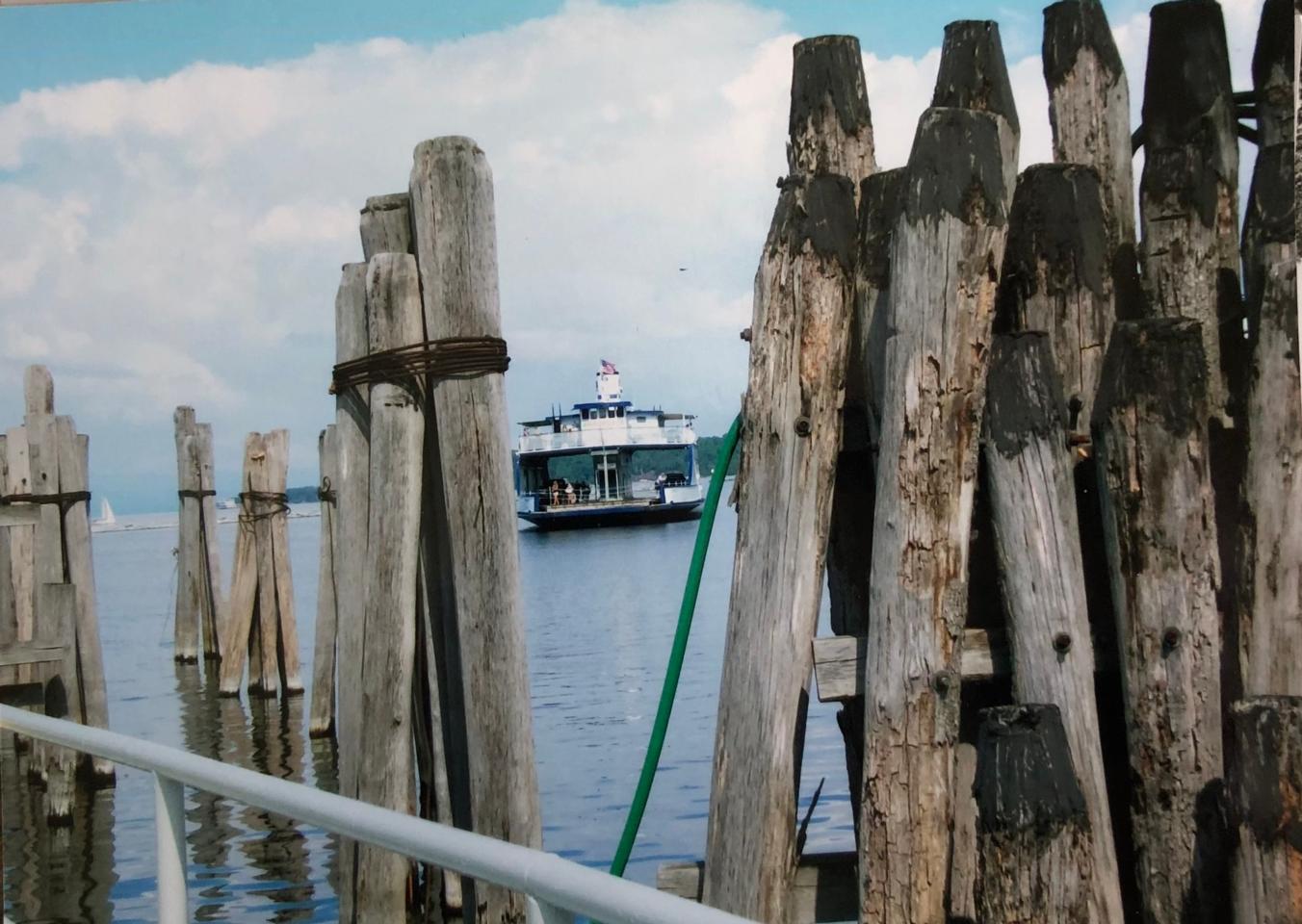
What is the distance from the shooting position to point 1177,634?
2609 mm

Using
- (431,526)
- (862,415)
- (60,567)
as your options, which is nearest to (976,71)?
(862,415)

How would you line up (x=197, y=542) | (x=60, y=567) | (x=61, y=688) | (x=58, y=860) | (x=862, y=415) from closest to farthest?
(x=862, y=415) < (x=58, y=860) < (x=61, y=688) < (x=60, y=567) < (x=197, y=542)

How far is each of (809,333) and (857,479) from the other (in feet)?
1.08

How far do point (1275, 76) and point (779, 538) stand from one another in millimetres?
1202

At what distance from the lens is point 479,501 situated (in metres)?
3.11

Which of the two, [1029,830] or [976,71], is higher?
[976,71]

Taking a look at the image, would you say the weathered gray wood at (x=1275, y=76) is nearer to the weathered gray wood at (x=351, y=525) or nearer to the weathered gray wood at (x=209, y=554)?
the weathered gray wood at (x=351, y=525)

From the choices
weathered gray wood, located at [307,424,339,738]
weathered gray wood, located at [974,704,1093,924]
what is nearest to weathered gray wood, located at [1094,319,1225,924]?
weathered gray wood, located at [974,704,1093,924]

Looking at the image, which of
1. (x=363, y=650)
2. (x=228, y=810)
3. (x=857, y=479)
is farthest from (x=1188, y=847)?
(x=228, y=810)

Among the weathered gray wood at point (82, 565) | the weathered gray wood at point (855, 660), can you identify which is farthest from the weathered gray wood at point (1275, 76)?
the weathered gray wood at point (82, 565)

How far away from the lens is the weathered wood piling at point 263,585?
10930 millimetres

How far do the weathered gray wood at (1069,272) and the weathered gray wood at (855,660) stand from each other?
42cm

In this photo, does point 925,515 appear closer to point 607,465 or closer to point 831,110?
point 831,110

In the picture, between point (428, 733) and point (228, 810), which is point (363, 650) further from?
point (228, 810)
